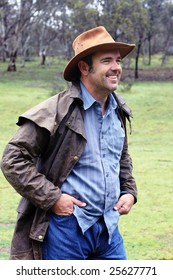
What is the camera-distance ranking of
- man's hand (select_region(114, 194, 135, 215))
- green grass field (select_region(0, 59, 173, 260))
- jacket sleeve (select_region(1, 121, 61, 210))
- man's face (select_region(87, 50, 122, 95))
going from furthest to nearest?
green grass field (select_region(0, 59, 173, 260))
man's hand (select_region(114, 194, 135, 215))
man's face (select_region(87, 50, 122, 95))
jacket sleeve (select_region(1, 121, 61, 210))

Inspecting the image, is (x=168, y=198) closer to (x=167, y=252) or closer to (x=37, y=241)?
(x=167, y=252)

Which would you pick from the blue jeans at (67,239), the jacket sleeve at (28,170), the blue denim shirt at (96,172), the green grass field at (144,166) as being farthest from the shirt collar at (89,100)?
the green grass field at (144,166)

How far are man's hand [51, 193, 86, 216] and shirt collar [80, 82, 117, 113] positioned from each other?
1.55 feet

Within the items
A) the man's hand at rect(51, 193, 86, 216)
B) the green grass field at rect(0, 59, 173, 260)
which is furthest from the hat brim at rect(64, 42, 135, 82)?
the green grass field at rect(0, 59, 173, 260)

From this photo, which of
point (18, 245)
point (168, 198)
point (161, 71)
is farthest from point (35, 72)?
point (18, 245)

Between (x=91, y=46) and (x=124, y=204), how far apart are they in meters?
0.87

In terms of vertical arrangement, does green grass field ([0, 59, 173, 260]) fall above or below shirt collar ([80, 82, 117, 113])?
below

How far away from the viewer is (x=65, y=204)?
3082 millimetres

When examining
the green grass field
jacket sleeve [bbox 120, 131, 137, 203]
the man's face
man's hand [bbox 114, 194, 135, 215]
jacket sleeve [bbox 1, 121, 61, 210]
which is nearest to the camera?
jacket sleeve [bbox 1, 121, 61, 210]

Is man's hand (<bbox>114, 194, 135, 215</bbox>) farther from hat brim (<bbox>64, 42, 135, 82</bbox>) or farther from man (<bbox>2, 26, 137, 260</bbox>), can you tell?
hat brim (<bbox>64, 42, 135, 82</bbox>)

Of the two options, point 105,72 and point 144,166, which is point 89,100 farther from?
point 144,166

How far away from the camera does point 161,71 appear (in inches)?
1629

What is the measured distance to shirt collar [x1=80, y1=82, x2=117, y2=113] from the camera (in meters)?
3.22

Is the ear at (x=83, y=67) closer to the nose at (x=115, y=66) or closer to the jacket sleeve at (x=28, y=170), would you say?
the nose at (x=115, y=66)
